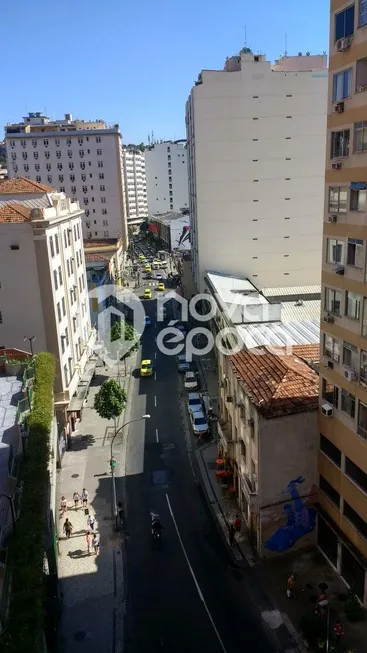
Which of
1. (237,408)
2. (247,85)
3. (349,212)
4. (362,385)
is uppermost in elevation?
(247,85)

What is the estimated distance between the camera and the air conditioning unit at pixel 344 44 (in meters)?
19.7

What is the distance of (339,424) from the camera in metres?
23.5

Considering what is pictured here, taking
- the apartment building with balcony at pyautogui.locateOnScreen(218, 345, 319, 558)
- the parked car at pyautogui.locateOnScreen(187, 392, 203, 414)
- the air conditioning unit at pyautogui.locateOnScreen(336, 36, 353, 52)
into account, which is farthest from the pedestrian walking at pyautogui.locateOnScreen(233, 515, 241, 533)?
the air conditioning unit at pyautogui.locateOnScreen(336, 36, 353, 52)

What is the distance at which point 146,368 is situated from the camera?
5544 centimetres

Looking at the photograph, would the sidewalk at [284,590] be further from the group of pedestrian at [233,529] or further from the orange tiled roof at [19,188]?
the orange tiled roof at [19,188]

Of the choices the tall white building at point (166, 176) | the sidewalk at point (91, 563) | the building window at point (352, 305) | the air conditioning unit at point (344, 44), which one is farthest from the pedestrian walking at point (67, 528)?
the tall white building at point (166, 176)

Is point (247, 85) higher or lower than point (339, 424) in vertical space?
higher

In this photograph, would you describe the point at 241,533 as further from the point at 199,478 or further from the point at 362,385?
the point at 362,385

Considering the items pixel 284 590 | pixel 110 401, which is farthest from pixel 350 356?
pixel 110 401

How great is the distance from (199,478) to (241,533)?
649 cm

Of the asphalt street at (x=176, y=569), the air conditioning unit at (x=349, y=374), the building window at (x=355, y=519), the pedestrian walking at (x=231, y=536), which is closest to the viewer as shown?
the air conditioning unit at (x=349, y=374)

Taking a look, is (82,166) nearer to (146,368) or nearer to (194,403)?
(146,368)

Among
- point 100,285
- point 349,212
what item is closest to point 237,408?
point 349,212

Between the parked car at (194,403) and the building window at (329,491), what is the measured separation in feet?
58.2
